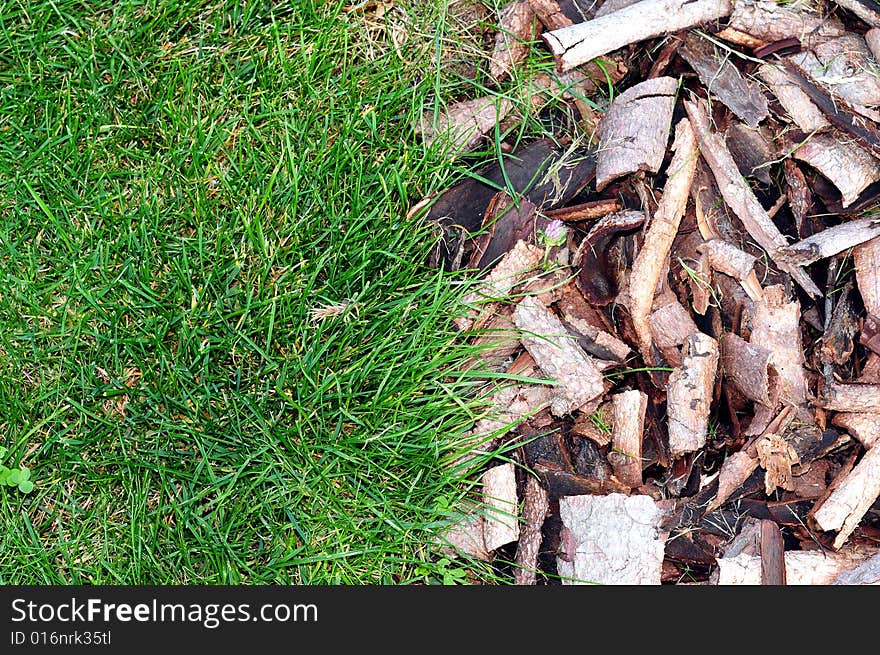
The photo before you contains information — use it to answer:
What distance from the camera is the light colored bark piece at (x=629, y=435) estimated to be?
7.97 feet

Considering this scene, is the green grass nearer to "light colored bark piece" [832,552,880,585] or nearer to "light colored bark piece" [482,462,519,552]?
"light colored bark piece" [482,462,519,552]

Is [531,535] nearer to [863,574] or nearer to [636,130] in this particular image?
[863,574]

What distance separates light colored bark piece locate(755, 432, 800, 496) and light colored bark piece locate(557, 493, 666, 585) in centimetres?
39

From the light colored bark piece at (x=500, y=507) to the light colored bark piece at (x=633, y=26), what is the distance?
1.57m

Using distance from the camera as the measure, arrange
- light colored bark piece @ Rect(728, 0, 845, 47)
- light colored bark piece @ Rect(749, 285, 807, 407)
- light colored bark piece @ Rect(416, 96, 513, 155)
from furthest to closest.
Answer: light colored bark piece @ Rect(416, 96, 513, 155), light colored bark piece @ Rect(728, 0, 845, 47), light colored bark piece @ Rect(749, 285, 807, 407)

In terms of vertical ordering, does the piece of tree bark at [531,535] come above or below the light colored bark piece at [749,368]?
below

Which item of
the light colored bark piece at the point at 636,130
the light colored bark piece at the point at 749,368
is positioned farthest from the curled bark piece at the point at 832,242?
the light colored bark piece at the point at 636,130

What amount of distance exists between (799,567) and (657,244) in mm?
1167

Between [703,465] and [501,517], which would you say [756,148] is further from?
[501,517]

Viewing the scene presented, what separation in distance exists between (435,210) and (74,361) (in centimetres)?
144

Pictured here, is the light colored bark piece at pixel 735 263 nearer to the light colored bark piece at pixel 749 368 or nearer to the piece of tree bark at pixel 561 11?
the light colored bark piece at pixel 749 368

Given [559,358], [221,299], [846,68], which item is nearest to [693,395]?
[559,358]

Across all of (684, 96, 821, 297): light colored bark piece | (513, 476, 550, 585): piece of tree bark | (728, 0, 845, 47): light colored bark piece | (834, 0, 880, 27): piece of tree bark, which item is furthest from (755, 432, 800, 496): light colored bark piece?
(834, 0, 880, 27): piece of tree bark

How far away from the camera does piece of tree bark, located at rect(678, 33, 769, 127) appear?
2.58 metres
